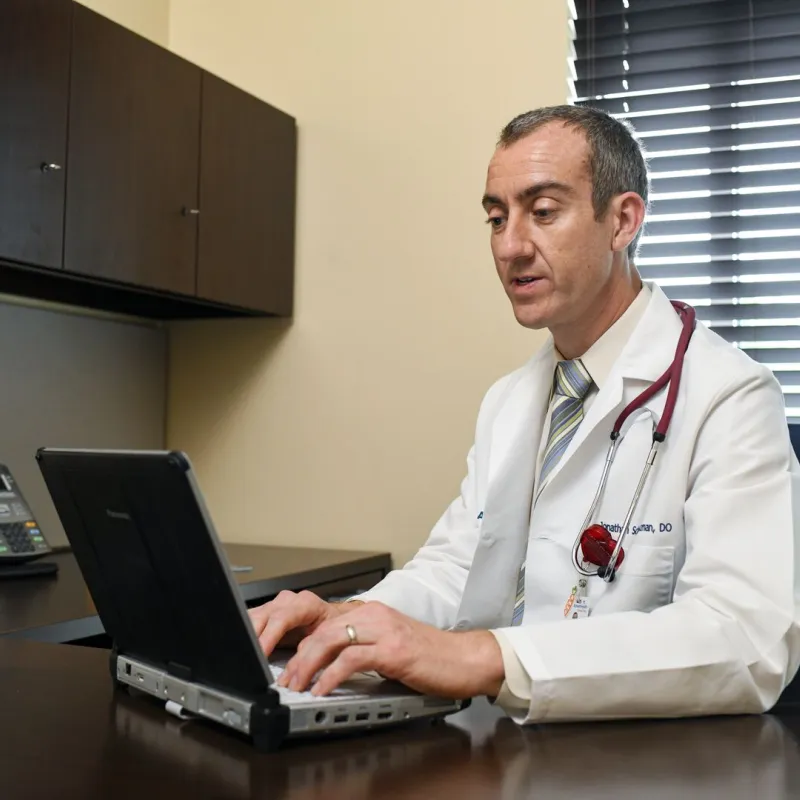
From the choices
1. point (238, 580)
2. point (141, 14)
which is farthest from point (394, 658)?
point (141, 14)

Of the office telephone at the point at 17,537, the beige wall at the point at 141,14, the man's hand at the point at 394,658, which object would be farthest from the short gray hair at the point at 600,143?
the beige wall at the point at 141,14

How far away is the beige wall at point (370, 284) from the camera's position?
2533 mm

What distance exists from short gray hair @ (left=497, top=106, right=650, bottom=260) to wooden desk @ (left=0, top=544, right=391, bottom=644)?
0.90 metres

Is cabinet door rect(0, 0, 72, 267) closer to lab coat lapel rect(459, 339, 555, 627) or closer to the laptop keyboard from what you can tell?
lab coat lapel rect(459, 339, 555, 627)

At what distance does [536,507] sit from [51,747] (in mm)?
798

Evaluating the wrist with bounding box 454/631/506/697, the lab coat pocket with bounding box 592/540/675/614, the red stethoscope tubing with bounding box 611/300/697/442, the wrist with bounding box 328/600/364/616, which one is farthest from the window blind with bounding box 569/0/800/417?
the wrist with bounding box 454/631/506/697

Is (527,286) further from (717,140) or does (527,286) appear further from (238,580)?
(717,140)

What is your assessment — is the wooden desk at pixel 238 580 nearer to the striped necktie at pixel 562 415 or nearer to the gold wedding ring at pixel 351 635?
the striped necktie at pixel 562 415

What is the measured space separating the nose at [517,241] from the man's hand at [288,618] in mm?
620

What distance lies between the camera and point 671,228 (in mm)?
2426

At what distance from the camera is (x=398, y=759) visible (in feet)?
2.52

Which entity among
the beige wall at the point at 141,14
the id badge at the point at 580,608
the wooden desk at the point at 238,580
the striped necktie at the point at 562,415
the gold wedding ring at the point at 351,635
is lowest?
the wooden desk at the point at 238,580

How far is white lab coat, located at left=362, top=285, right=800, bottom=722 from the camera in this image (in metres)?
0.94

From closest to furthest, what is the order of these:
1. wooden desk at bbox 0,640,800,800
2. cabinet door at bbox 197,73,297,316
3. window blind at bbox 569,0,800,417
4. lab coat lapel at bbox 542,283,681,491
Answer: wooden desk at bbox 0,640,800,800
lab coat lapel at bbox 542,283,681,491
window blind at bbox 569,0,800,417
cabinet door at bbox 197,73,297,316
